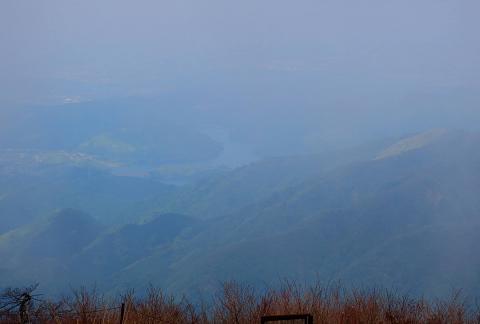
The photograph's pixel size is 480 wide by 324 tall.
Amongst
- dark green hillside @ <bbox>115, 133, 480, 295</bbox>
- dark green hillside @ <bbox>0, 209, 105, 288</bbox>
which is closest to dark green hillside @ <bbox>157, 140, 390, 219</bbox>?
dark green hillside @ <bbox>115, 133, 480, 295</bbox>

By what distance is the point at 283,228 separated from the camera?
79.8 m

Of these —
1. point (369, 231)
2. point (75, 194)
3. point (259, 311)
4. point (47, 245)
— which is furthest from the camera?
point (75, 194)

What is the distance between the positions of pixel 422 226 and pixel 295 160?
2579 inches

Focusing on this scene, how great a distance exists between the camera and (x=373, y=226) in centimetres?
6562

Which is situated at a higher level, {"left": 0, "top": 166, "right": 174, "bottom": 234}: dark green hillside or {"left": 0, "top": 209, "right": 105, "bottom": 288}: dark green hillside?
{"left": 0, "top": 166, "right": 174, "bottom": 234}: dark green hillside

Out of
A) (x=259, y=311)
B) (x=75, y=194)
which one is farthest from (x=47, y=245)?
(x=259, y=311)

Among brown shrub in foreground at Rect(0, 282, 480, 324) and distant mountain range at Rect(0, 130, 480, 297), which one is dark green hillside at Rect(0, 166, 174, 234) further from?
brown shrub in foreground at Rect(0, 282, 480, 324)

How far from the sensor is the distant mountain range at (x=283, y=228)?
53.7 meters

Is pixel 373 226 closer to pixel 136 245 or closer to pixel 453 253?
pixel 453 253

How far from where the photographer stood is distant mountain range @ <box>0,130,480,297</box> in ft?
176

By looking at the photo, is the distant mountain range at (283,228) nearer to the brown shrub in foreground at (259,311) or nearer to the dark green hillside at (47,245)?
the dark green hillside at (47,245)

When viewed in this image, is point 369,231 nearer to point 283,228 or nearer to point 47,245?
point 283,228

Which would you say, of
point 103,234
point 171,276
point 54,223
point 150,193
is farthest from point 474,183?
point 150,193

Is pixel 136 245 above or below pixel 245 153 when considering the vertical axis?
below
